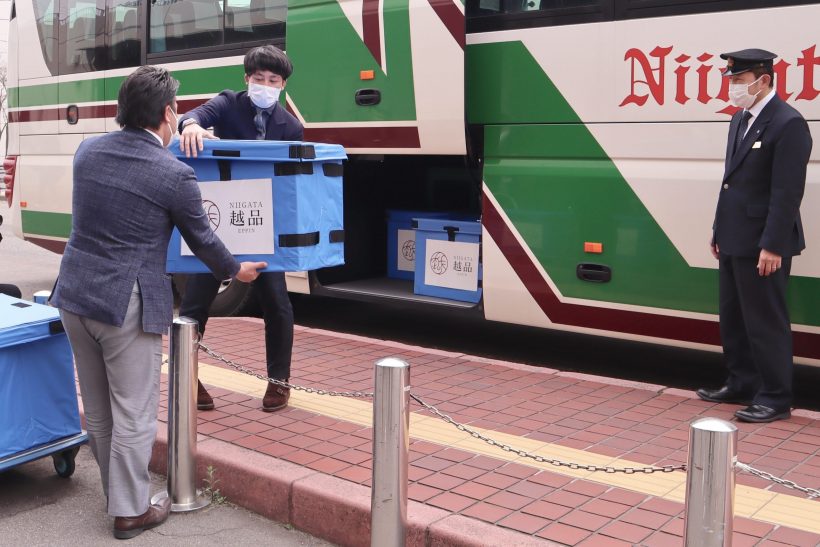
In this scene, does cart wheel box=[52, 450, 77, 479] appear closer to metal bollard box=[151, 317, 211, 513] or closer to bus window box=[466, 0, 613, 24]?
metal bollard box=[151, 317, 211, 513]

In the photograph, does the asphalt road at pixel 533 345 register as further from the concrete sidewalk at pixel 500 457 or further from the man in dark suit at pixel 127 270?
the man in dark suit at pixel 127 270

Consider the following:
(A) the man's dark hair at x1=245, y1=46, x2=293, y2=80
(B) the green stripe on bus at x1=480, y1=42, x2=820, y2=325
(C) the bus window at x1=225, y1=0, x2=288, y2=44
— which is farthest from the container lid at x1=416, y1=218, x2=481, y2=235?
(A) the man's dark hair at x1=245, y1=46, x2=293, y2=80

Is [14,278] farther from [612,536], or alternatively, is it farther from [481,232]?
[612,536]

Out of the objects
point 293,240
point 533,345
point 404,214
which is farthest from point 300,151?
point 533,345

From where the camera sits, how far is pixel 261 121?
499cm

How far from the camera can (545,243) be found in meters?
6.03

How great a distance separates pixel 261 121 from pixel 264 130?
0.16 ft

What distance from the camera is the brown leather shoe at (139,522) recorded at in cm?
385

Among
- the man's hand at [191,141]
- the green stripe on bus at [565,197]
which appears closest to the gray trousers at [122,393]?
the man's hand at [191,141]

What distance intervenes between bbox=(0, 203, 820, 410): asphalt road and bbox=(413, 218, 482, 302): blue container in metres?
0.22

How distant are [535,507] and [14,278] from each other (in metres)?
9.10

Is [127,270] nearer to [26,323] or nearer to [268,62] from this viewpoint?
[26,323]

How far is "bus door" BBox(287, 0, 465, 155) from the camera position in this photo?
6.22 metres

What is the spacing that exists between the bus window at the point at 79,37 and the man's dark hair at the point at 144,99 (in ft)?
17.9
